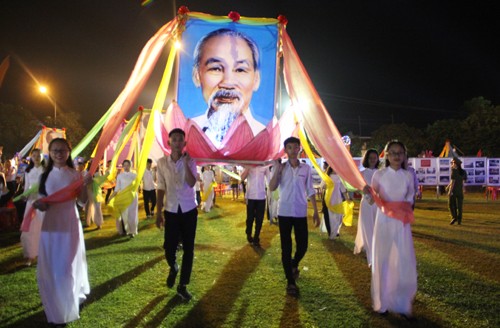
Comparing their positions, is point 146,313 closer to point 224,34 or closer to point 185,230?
point 185,230

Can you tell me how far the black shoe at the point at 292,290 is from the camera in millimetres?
4637

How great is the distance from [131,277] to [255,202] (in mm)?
3299

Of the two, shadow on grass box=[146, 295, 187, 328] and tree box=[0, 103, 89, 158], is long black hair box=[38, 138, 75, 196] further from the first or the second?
tree box=[0, 103, 89, 158]

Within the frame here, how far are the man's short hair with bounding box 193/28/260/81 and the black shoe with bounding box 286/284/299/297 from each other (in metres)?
3.93

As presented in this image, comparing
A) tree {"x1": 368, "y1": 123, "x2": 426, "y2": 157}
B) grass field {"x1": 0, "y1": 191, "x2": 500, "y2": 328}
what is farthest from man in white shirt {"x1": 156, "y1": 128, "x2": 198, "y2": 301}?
tree {"x1": 368, "y1": 123, "x2": 426, "y2": 157}

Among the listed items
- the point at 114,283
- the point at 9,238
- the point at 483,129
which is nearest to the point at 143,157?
the point at 114,283

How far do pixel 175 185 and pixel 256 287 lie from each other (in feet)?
6.38

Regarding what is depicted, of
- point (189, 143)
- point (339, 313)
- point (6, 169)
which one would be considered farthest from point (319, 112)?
point (6, 169)

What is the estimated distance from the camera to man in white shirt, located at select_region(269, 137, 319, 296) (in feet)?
15.4

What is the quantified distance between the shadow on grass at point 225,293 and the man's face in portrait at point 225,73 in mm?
2799

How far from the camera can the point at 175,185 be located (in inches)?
177

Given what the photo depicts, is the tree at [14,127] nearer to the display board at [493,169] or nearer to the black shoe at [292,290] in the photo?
the black shoe at [292,290]

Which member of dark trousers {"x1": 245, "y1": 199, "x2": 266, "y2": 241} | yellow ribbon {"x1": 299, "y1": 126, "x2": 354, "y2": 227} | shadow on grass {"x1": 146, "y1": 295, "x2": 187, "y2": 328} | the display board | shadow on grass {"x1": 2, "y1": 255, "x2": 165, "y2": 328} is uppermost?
the display board

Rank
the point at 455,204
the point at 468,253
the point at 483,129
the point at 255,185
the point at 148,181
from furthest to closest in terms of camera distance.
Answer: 1. the point at 483,129
2. the point at 148,181
3. the point at 455,204
4. the point at 255,185
5. the point at 468,253
